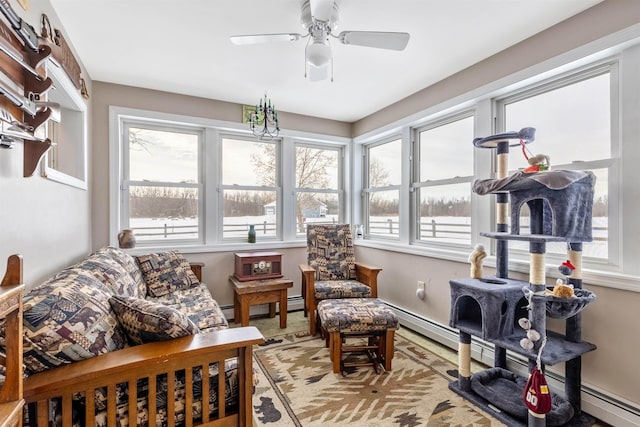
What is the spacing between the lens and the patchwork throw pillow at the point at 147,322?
1307 millimetres

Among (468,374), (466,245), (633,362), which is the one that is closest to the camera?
(633,362)

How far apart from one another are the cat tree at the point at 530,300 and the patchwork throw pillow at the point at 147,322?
167cm

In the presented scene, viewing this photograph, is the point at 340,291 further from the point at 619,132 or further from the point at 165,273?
the point at 619,132

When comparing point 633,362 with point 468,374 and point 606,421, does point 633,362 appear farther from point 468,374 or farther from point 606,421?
point 468,374

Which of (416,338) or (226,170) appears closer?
(416,338)

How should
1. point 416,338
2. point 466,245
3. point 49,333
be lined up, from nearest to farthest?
point 49,333 < point 466,245 < point 416,338

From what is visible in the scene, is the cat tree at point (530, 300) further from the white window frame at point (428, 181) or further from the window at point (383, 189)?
the window at point (383, 189)

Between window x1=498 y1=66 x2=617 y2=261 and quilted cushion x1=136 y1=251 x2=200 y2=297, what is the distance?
275cm

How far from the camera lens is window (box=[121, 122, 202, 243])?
3160 mm

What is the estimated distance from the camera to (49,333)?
1.08 meters

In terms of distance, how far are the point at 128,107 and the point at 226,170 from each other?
1.09 metres

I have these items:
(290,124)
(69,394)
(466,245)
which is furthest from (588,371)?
(290,124)

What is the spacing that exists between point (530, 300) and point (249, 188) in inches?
114

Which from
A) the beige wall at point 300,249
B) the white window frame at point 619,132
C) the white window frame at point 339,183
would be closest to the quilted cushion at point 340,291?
the beige wall at point 300,249
